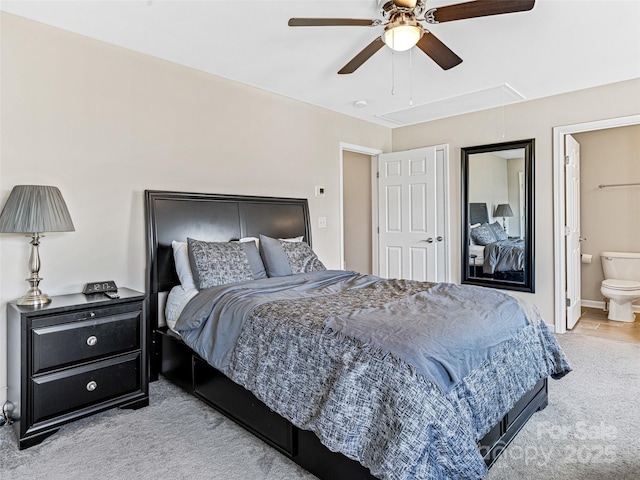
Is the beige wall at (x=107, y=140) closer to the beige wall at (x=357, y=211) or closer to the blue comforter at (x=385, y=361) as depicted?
the blue comforter at (x=385, y=361)

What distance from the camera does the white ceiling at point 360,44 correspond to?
7.79ft

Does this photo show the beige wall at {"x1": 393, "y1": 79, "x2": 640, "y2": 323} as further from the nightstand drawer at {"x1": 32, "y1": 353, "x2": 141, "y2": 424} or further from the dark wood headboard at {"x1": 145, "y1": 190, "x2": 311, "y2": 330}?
the nightstand drawer at {"x1": 32, "y1": 353, "x2": 141, "y2": 424}

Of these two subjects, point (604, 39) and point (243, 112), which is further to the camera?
point (243, 112)

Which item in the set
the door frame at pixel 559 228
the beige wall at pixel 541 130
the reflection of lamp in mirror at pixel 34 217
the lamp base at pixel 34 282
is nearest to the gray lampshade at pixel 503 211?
the beige wall at pixel 541 130

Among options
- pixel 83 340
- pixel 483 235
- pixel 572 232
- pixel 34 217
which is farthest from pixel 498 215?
pixel 34 217

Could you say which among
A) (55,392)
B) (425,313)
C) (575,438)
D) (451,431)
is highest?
(425,313)

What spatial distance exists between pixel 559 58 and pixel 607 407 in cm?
268

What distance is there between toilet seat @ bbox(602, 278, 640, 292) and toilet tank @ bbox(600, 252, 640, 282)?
13 centimetres

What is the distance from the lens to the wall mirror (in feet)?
13.7

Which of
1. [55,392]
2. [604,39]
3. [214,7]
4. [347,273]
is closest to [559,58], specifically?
[604,39]

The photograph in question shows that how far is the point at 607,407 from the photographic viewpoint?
2408mm

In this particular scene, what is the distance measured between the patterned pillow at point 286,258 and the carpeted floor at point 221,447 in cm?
115

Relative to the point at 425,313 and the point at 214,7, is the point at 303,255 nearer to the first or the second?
the point at 425,313

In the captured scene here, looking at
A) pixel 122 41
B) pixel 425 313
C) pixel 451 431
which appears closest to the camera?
pixel 451 431
